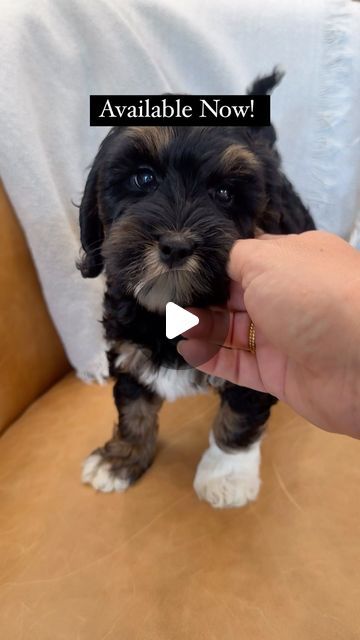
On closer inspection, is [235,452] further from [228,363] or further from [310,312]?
[310,312]

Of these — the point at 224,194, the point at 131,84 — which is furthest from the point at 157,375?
the point at 131,84

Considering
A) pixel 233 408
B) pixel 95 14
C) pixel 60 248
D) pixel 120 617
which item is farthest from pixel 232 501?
pixel 95 14

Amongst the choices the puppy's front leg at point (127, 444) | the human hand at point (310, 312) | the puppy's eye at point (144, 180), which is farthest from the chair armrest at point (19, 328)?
the human hand at point (310, 312)

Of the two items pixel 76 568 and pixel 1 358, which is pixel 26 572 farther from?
pixel 1 358

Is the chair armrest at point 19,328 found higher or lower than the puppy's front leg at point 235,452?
higher

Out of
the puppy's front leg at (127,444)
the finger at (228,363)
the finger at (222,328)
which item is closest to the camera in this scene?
the finger at (222,328)

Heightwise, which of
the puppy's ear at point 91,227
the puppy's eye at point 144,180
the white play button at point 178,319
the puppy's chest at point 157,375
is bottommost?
the puppy's chest at point 157,375

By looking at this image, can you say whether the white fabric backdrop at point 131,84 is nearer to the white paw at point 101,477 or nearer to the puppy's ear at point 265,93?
the puppy's ear at point 265,93
